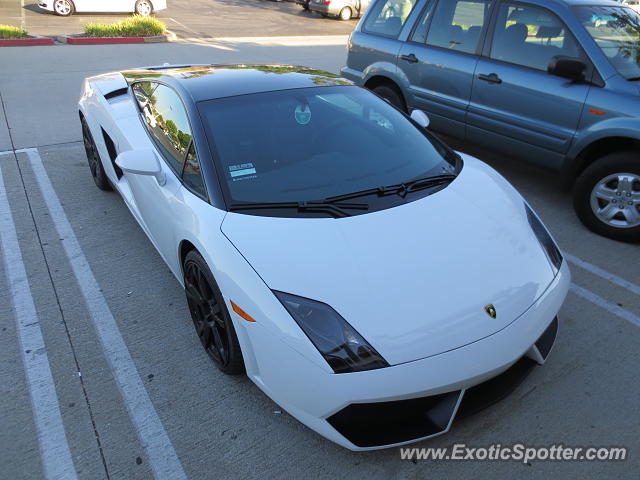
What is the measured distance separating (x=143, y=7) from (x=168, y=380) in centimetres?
1751

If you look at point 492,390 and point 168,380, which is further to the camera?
point 168,380

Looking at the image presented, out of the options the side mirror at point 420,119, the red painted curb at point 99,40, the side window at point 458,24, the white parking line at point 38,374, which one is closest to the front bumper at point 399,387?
the white parking line at point 38,374

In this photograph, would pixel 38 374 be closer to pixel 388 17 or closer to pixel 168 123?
pixel 168 123

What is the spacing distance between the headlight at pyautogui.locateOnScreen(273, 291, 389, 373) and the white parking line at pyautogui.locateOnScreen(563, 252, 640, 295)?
2.38 m

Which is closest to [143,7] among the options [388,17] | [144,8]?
[144,8]

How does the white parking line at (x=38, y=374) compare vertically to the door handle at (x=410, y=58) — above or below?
below

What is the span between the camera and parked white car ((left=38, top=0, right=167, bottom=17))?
16156 millimetres

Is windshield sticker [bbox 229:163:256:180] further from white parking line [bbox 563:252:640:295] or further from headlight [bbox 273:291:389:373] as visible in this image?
white parking line [bbox 563:252:640:295]

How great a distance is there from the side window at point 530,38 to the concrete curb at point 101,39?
35.6 ft

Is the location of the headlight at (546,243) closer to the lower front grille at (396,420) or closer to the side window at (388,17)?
the lower front grille at (396,420)

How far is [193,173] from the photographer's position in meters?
2.70

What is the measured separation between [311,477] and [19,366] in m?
1.71

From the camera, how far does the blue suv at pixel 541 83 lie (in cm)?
387

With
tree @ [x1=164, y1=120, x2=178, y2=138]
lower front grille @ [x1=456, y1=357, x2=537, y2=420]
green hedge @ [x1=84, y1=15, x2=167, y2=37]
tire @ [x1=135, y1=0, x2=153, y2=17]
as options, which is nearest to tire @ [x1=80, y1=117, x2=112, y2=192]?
tree @ [x1=164, y1=120, x2=178, y2=138]
